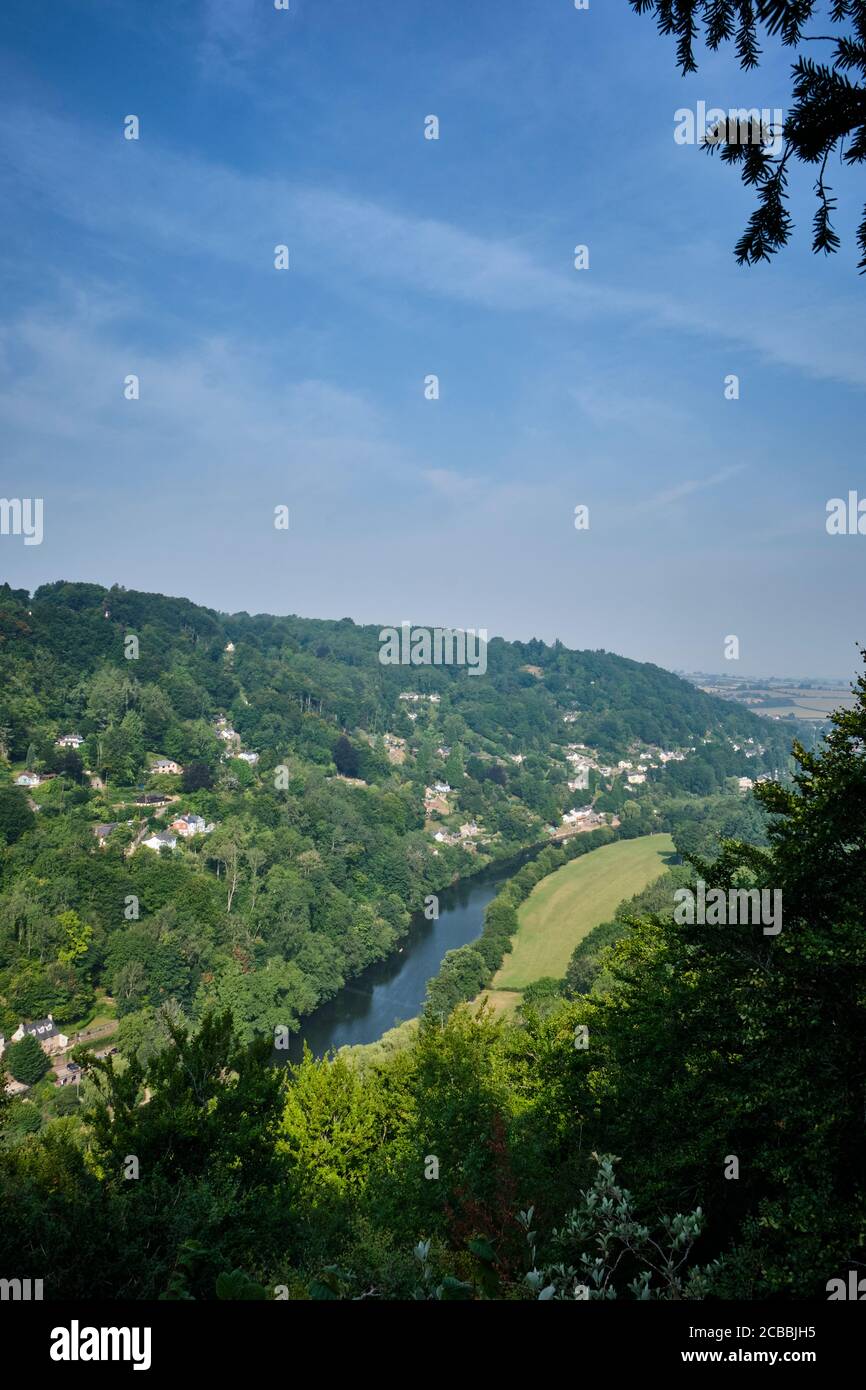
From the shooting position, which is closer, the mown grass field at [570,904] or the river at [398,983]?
the river at [398,983]

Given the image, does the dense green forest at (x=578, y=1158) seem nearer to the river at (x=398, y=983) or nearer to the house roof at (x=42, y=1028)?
the river at (x=398, y=983)

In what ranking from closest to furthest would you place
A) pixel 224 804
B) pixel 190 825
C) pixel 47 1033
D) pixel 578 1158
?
pixel 578 1158 → pixel 47 1033 → pixel 190 825 → pixel 224 804

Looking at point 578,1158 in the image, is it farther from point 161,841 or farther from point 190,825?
point 190,825

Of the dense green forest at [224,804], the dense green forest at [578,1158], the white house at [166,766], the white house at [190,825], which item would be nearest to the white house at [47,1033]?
the dense green forest at [224,804]

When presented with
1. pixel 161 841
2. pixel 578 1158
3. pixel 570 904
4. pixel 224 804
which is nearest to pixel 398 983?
pixel 570 904

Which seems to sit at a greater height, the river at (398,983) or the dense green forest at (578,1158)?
the dense green forest at (578,1158)

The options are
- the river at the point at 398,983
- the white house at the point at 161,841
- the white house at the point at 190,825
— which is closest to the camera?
the river at the point at 398,983

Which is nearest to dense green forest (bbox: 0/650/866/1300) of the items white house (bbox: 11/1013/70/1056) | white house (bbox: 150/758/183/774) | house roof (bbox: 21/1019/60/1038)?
white house (bbox: 11/1013/70/1056)
